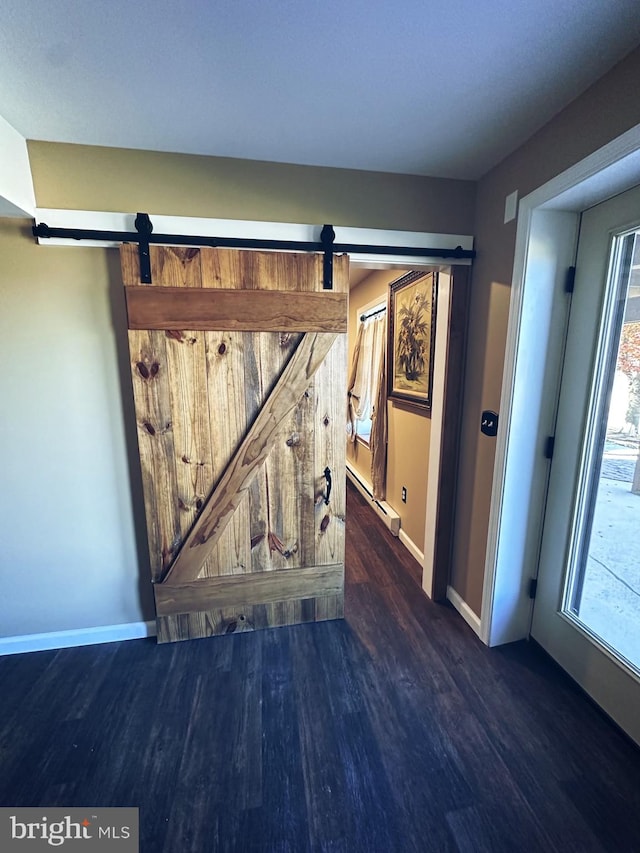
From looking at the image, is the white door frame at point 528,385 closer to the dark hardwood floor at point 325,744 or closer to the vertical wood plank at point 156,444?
the dark hardwood floor at point 325,744

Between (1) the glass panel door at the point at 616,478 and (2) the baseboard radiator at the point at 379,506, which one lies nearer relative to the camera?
(1) the glass panel door at the point at 616,478

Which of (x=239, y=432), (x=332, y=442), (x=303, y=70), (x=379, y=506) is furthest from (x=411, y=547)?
(x=303, y=70)

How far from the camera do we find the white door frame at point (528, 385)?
4.87ft

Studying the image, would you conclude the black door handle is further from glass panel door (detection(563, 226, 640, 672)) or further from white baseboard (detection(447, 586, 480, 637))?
glass panel door (detection(563, 226, 640, 672))

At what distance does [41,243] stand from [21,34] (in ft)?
2.45

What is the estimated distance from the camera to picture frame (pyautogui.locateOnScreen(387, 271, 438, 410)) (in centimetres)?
246

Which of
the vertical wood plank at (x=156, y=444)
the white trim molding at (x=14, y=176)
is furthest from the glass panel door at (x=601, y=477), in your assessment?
the white trim molding at (x=14, y=176)

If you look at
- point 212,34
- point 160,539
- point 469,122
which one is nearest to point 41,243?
point 212,34

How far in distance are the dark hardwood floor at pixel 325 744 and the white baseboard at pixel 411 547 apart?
65cm

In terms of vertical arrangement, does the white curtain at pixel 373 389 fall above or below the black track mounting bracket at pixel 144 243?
below

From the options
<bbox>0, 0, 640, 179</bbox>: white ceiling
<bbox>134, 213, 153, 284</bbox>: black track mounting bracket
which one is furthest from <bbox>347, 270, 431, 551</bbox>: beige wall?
<bbox>134, 213, 153, 284</bbox>: black track mounting bracket

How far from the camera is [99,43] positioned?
3.63ft

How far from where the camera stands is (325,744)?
57.1 inches

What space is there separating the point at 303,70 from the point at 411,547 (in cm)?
283
